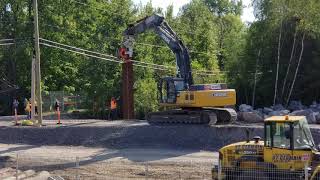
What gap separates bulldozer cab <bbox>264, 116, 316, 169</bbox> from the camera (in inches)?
539

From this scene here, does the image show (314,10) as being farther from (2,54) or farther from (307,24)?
(2,54)

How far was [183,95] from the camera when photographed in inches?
1102

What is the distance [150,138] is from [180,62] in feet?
17.1

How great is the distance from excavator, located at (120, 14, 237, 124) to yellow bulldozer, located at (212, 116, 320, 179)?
12.8m

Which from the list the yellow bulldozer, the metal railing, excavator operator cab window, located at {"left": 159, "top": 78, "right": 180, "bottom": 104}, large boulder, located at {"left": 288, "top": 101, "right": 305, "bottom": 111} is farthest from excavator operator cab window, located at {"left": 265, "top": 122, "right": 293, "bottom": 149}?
large boulder, located at {"left": 288, "top": 101, "right": 305, "bottom": 111}

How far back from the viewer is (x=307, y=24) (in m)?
43.6

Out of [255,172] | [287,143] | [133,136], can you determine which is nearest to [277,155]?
[287,143]

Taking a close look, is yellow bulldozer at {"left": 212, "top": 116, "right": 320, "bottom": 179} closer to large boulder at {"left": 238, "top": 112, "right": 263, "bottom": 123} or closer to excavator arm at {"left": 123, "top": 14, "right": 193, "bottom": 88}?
excavator arm at {"left": 123, "top": 14, "right": 193, "bottom": 88}

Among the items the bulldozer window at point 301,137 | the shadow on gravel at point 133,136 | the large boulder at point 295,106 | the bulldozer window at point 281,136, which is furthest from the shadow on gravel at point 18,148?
the large boulder at point 295,106

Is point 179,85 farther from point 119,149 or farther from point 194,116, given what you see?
point 119,149

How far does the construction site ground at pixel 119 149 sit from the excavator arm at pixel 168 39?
3506 millimetres

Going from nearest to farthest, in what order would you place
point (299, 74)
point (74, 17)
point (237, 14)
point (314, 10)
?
1. point (314, 10)
2. point (299, 74)
3. point (74, 17)
4. point (237, 14)

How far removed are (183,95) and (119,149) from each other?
462 cm

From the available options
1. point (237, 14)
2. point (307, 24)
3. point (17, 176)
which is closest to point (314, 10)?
point (307, 24)
